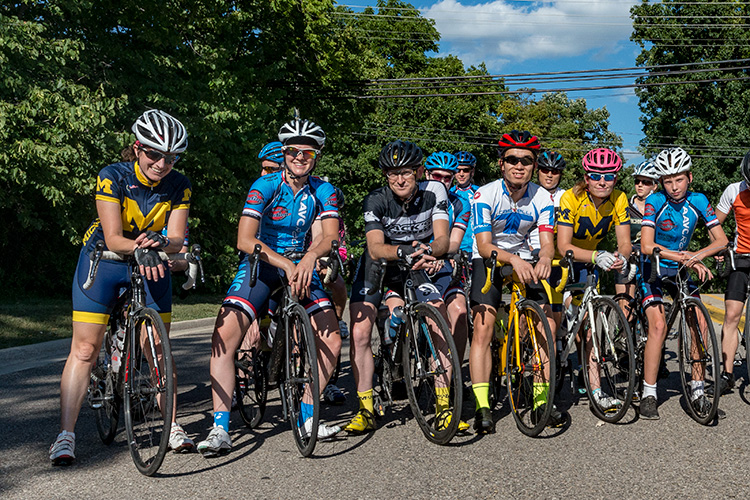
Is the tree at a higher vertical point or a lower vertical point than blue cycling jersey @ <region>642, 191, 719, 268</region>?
higher

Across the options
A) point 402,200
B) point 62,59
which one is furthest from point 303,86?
point 402,200

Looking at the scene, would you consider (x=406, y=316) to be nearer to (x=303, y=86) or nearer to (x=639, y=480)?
(x=639, y=480)

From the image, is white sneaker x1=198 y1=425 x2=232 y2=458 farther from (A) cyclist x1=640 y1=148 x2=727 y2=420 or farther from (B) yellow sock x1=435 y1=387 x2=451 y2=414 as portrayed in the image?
(A) cyclist x1=640 y1=148 x2=727 y2=420

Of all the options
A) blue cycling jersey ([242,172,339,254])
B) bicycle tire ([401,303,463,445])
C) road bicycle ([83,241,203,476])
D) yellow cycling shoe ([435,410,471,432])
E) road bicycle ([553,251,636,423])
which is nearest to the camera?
road bicycle ([83,241,203,476])

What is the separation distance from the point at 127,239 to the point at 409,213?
221 cm

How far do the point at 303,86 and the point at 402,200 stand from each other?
897 inches

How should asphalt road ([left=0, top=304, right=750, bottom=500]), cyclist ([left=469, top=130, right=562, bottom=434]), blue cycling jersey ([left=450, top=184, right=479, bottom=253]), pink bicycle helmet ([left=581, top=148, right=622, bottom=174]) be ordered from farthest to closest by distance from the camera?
blue cycling jersey ([left=450, top=184, right=479, bottom=253])
pink bicycle helmet ([left=581, top=148, right=622, bottom=174])
cyclist ([left=469, top=130, right=562, bottom=434])
asphalt road ([left=0, top=304, right=750, bottom=500])

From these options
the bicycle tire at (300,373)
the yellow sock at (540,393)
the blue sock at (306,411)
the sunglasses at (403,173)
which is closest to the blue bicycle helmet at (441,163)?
the sunglasses at (403,173)

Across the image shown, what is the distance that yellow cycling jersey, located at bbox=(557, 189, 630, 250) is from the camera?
275 inches

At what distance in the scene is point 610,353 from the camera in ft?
20.3

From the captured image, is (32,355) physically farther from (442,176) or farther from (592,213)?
(592,213)

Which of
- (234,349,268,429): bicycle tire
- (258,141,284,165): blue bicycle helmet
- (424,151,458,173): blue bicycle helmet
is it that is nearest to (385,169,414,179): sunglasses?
(258,141,284,165): blue bicycle helmet

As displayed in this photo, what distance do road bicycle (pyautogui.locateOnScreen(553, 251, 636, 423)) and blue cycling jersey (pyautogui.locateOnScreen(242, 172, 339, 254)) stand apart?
207 centimetres

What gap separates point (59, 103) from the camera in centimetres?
1554
